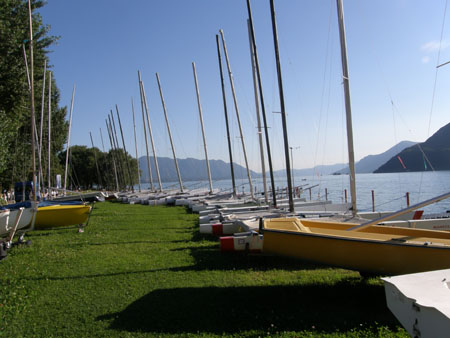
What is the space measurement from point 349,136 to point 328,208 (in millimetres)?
6056

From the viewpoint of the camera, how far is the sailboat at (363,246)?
508cm

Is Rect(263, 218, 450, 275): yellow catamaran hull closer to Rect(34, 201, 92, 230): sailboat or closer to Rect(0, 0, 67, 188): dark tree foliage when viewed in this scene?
Rect(34, 201, 92, 230): sailboat

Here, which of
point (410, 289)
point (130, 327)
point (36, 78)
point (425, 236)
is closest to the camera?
point (410, 289)

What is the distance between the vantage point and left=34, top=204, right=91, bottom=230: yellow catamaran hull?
39.3ft

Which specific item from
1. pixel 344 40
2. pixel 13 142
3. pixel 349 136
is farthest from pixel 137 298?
pixel 13 142

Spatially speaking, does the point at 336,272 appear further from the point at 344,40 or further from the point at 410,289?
the point at 344,40

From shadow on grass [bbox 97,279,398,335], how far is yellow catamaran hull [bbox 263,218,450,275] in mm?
629

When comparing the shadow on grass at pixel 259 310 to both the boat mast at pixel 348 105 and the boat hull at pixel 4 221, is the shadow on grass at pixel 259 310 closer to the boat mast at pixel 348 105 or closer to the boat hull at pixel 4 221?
the boat mast at pixel 348 105

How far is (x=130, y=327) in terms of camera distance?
4652 millimetres

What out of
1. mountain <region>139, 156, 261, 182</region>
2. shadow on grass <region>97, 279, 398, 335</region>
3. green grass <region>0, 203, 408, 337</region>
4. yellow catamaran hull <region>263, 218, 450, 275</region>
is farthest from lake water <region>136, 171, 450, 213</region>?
shadow on grass <region>97, 279, 398, 335</region>

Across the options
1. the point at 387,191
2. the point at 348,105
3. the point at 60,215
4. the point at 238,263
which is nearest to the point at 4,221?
the point at 60,215

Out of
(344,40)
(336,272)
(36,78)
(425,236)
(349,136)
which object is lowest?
(336,272)

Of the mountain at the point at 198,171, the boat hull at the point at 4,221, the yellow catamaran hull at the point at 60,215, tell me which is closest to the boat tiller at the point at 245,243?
the boat hull at the point at 4,221

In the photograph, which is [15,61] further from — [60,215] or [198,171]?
[198,171]
